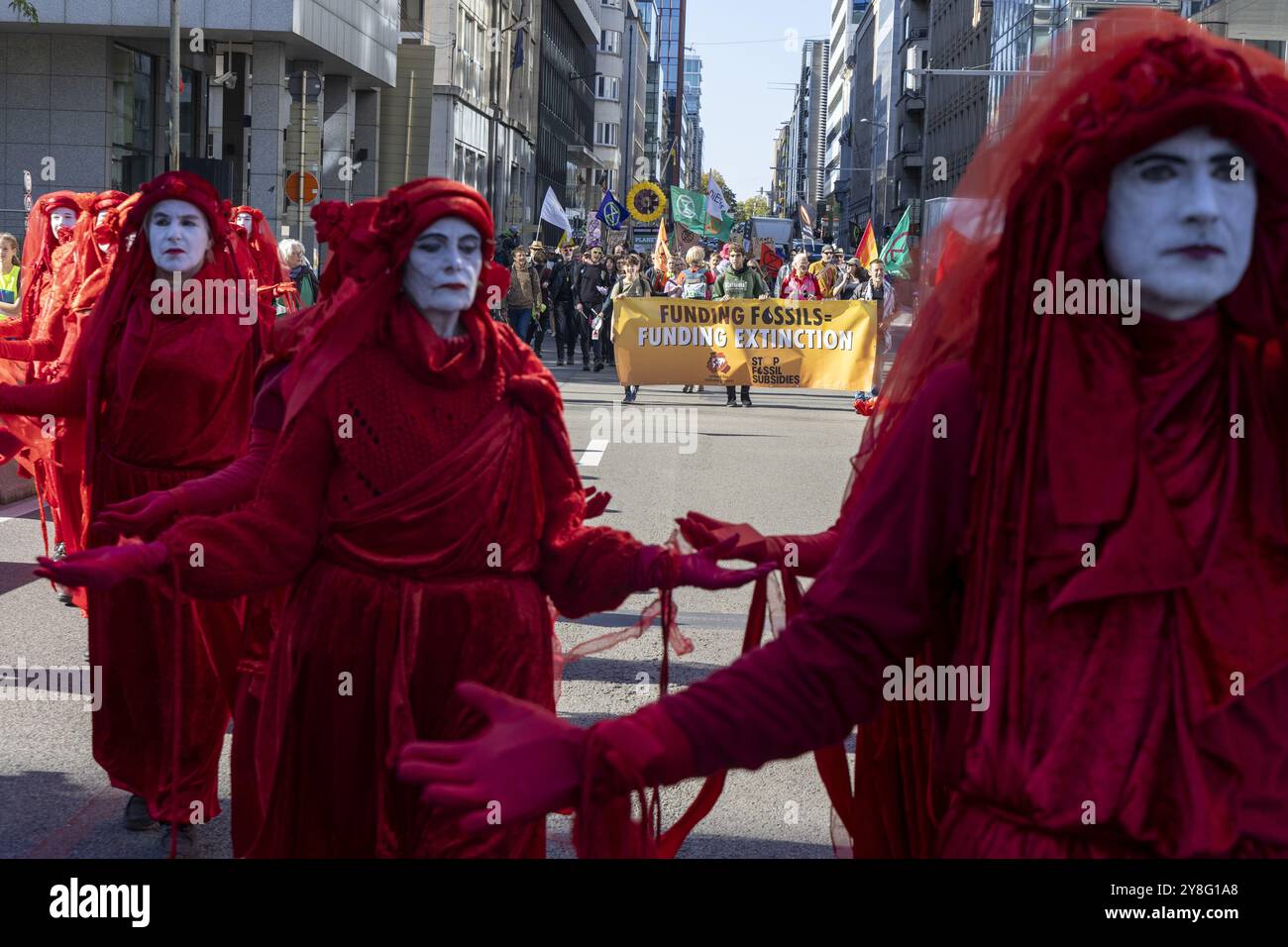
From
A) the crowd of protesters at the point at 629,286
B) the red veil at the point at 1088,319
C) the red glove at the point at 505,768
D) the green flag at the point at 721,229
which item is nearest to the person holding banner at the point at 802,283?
the crowd of protesters at the point at 629,286

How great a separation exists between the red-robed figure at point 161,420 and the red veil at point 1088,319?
3.62 m

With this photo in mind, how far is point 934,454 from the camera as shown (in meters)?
2.31

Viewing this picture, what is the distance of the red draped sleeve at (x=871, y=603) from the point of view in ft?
7.37

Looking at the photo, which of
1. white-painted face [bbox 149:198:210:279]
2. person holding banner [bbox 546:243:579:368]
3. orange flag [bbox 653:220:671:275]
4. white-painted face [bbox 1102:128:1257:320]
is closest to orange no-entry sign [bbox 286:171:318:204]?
person holding banner [bbox 546:243:579:368]

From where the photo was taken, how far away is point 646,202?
39.5 metres

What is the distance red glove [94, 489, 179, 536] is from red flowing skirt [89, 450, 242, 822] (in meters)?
1.23

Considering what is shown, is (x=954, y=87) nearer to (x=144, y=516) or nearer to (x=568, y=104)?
(x=568, y=104)

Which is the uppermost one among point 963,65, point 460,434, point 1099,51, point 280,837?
point 963,65

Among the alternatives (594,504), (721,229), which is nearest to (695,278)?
(594,504)

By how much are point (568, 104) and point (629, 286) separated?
81091mm

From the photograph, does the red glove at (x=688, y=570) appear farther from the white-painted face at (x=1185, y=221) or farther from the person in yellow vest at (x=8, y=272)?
the person in yellow vest at (x=8, y=272)

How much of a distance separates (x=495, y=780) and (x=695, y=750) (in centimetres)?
26
